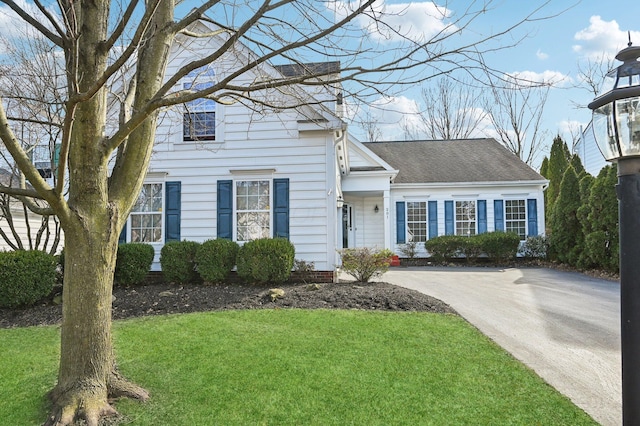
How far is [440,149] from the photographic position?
67.7 feet

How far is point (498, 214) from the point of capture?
55.8 feet

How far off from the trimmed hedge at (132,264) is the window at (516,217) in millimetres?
13686

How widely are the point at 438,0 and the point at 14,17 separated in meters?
7.80

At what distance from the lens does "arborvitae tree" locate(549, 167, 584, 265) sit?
1375 centimetres

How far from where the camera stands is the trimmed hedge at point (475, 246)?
1563cm

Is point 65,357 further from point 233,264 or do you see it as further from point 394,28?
point 233,264

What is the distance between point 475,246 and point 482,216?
183 centimetres

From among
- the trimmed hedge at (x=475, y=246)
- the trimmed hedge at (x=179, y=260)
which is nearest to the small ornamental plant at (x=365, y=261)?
the trimmed hedge at (x=179, y=260)

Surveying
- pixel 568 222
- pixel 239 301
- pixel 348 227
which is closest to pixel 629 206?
pixel 239 301

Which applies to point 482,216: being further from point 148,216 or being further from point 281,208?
point 148,216

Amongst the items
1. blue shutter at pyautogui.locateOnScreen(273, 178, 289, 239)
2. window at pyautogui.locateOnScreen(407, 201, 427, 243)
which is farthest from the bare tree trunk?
window at pyautogui.locateOnScreen(407, 201, 427, 243)

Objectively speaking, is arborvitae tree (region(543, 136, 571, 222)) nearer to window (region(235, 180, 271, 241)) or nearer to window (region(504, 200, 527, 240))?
window (region(504, 200, 527, 240))

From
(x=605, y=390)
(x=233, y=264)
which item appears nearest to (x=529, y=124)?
(x=233, y=264)

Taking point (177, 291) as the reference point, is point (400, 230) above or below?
above
